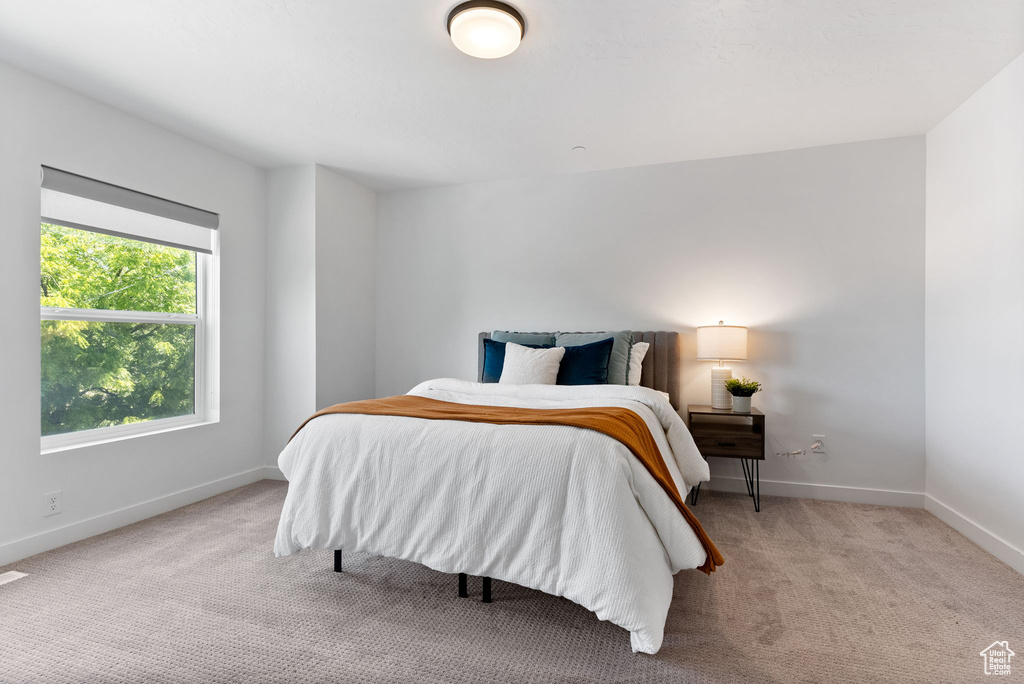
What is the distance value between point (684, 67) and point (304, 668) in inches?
114

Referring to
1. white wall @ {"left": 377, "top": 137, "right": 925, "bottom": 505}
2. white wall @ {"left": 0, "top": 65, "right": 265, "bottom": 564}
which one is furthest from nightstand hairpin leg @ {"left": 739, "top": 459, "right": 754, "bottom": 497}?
white wall @ {"left": 0, "top": 65, "right": 265, "bottom": 564}

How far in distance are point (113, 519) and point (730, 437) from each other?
3.71m

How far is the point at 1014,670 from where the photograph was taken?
1626 mm

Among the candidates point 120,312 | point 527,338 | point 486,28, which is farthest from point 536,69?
point 120,312

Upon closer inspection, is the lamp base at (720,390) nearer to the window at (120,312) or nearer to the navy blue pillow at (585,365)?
the navy blue pillow at (585,365)

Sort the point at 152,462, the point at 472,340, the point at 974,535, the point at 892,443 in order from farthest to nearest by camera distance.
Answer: the point at 472,340 → the point at 892,443 → the point at 152,462 → the point at 974,535

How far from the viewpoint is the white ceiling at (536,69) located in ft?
6.73

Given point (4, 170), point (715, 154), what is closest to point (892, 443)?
point (715, 154)

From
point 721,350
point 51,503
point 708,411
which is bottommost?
point 51,503

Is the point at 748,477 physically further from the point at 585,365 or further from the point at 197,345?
the point at 197,345

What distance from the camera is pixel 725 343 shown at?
338cm

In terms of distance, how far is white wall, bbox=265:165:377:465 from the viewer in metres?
3.89

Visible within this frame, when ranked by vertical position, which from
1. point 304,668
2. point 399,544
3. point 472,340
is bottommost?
point 304,668

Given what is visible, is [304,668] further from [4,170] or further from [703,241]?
[703,241]
